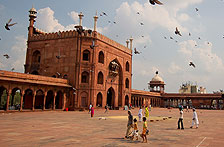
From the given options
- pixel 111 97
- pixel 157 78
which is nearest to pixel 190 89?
pixel 157 78

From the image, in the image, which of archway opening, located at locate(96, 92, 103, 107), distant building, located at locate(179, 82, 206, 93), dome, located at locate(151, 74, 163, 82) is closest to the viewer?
archway opening, located at locate(96, 92, 103, 107)

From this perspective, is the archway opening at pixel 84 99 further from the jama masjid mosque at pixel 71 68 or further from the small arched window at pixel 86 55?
the small arched window at pixel 86 55

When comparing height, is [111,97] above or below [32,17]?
below

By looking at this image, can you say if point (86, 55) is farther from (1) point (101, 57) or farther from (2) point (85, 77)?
(2) point (85, 77)

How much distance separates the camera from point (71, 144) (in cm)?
743

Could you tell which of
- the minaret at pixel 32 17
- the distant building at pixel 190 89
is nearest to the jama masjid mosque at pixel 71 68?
the minaret at pixel 32 17

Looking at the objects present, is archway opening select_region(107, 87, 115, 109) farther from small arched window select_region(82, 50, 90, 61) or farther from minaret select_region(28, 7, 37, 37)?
minaret select_region(28, 7, 37, 37)

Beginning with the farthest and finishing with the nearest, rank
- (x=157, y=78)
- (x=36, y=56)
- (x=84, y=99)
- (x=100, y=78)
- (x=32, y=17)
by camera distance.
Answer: (x=157, y=78)
(x=36, y=56)
(x=32, y=17)
(x=100, y=78)
(x=84, y=99)

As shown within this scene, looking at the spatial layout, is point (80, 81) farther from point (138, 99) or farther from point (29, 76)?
point (138, 99)

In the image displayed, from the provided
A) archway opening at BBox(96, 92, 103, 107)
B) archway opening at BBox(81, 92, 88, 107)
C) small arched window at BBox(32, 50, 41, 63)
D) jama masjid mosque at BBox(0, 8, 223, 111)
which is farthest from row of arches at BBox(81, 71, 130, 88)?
small arched window at BBox(32, 50, 41, 63)

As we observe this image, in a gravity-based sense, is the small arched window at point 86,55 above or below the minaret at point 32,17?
below

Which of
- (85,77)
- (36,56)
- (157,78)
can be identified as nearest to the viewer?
(85,77)

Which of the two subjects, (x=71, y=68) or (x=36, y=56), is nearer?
(x=71, y=68)

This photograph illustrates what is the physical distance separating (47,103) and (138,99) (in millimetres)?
25712
